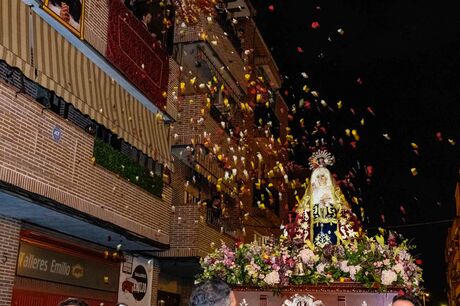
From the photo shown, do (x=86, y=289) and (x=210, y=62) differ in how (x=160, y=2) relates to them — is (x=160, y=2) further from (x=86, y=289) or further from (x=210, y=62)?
(x=86, y=289)

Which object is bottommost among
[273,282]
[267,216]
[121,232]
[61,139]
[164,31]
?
[273,282]

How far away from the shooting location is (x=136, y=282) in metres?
19.3

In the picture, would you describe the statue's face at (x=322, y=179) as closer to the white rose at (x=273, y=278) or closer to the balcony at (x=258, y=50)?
the white rose at (x=273, y=278)

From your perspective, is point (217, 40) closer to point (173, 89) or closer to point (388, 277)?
point (173, 89)

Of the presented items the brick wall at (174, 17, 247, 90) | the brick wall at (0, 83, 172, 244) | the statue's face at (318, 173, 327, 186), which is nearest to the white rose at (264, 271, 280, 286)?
the statue's face at (318, 173, 327, 186)

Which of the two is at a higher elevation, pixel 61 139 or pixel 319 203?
pixel 61 139

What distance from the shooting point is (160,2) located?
2016cm

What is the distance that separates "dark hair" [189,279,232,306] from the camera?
4027 mm

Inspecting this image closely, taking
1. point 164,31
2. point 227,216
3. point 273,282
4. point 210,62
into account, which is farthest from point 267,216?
point 273,282

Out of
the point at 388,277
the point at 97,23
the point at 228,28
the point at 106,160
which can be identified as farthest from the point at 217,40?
the point at 388,277

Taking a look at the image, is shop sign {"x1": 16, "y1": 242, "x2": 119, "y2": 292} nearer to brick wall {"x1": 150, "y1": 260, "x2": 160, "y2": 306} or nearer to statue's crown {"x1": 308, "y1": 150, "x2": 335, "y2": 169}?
brick wall {"x1": 150, "y1": 260, "x2": 160, "y2": 306}

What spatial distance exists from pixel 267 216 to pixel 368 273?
25.6m

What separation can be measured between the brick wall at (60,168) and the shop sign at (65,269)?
171cm

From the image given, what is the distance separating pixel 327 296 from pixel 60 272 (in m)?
8.78
